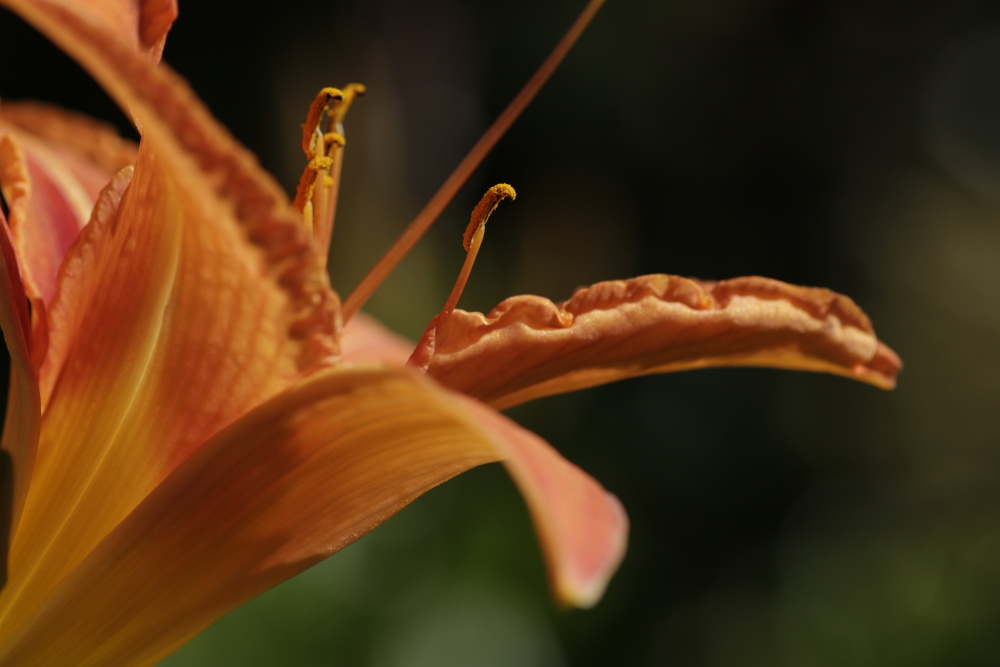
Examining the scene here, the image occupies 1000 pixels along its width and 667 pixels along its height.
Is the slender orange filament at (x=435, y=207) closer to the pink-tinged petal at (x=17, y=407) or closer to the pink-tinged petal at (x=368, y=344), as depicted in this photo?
the pink-tinged petal at (x=368, y=344)

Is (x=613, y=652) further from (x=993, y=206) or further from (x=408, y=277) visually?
(x=993, y=206)

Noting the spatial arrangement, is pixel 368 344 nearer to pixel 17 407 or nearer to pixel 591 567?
pixel 17 407

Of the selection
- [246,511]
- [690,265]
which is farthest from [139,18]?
[690,265]

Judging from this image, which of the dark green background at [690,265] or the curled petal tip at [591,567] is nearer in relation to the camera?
the curled petal tip at [591,567]

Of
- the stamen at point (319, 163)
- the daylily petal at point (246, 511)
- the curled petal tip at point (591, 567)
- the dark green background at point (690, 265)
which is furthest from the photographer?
the dark green background at point (690, 265)

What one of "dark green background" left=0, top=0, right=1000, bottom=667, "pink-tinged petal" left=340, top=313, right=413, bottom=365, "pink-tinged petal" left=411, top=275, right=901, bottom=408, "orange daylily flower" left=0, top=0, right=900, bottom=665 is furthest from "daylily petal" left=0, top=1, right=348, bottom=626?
"dark green background" left=0, top=0, right=1000, bottom=667

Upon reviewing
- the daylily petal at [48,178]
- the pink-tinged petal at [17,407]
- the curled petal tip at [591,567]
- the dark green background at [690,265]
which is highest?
the dark green background at [690,265]

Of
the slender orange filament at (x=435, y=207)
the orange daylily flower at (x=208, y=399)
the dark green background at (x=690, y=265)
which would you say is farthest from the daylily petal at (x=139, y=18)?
the dark green background at (x=690, y=265)
